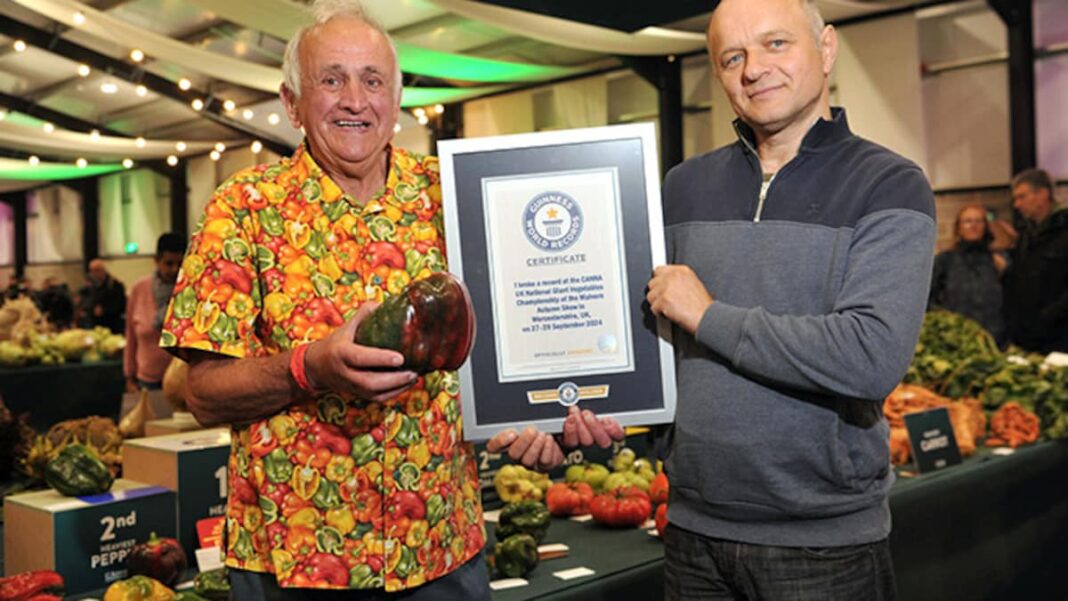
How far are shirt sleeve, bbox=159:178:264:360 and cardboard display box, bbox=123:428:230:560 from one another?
1.26 m

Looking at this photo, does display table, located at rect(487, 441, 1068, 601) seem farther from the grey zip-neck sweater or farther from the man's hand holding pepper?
the man's hand holding pepper

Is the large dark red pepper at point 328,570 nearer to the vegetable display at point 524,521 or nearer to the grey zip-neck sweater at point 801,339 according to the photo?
the grey zip-neck sweater at point 801,339

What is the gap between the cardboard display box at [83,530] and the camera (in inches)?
89.8

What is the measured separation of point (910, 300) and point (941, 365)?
123 inches

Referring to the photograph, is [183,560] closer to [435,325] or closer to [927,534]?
[435,325]

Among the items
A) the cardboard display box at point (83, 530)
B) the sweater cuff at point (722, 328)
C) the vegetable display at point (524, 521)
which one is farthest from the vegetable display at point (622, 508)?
the sweater cuff at point (722, 328)

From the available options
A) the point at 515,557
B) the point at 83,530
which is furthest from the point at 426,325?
the point at 83,530

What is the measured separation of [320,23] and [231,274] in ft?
1.23

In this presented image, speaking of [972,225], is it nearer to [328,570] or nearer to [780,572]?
[780,572]

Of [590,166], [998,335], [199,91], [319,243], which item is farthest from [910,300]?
[199,91]

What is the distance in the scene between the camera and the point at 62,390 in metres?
7.50

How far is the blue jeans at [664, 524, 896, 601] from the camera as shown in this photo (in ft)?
4.87

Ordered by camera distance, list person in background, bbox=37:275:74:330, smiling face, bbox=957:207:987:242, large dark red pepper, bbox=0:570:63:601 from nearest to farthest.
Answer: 1. large dark red pepper, bbox=0:570:63:601
2. smiling face, bbox=957:207:987:242
3. person in background, bbox=37:275:74:330

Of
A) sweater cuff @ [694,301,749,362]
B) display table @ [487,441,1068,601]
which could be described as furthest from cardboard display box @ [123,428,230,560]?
sweater cuff @ [694,301,749,362]
